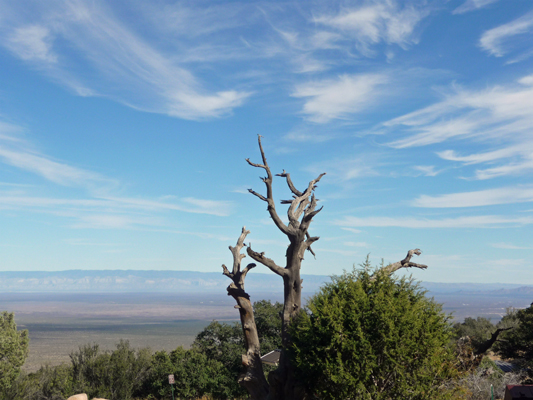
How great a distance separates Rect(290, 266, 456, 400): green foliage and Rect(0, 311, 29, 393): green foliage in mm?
18029

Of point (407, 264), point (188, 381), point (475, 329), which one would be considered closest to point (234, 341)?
point (188, 381)

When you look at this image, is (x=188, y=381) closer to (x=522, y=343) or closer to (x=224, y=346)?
(x=224, y=346)

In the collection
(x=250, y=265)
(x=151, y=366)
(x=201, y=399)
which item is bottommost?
(x=201, y=399)

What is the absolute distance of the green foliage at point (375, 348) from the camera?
12562 millimetres

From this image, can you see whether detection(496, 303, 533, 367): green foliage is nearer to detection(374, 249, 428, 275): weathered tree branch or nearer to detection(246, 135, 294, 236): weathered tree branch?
detection(374, 249, 428, 275): weathered tree branch

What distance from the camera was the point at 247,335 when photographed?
1631 cm

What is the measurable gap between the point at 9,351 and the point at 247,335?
670 inches

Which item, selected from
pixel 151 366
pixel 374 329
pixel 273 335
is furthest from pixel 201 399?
pixel 374 329

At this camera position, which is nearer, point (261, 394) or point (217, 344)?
point (261, 394)

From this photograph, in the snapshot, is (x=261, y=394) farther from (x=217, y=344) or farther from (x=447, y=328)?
(x=217, y=344)

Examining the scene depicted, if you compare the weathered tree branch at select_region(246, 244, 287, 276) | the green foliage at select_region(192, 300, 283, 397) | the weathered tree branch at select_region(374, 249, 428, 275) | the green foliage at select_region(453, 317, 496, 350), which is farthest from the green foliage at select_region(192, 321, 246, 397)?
the green foliage at select_region(453, 317, 496, 350)

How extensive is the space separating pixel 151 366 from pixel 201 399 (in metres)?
3.70

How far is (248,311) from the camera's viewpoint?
1648cm

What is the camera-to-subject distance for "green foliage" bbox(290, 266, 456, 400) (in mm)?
12562
